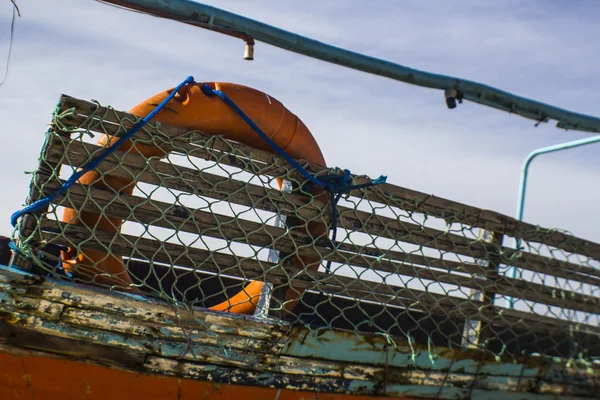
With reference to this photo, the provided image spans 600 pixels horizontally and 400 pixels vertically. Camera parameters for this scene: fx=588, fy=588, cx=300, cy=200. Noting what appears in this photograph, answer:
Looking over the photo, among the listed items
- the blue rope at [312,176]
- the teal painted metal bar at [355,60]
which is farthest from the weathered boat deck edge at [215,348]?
the teal painted metal bar at [355,60]

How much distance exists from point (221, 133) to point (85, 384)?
1.36 meters

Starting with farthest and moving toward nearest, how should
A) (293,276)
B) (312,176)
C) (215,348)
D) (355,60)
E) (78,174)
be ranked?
1. (355,60)
2. (312,176)
3. (293,276)
4. (215,348)
5. (78,174)

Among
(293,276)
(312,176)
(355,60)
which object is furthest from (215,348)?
(355,60)

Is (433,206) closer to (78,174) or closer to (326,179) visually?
(326,179)

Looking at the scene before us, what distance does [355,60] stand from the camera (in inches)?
144

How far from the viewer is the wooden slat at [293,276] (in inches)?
98.2

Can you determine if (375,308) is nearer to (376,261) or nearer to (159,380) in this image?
(376,261)

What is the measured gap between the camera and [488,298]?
349 cm

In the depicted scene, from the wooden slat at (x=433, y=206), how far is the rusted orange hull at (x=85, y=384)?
102 cm

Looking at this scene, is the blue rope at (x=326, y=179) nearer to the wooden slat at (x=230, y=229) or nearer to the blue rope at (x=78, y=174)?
the wooden slat at (x=230, y=229)

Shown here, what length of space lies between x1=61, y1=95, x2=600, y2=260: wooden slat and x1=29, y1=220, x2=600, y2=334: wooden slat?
0.45m

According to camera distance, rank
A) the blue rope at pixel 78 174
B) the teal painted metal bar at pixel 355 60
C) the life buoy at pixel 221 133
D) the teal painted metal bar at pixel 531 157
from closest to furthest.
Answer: the blue rope at pixel 78 174
the life buoy at pixel 221 133
the teal painted metal bar at pixel 355 60
the teal painted metal bar at pixel 531 157

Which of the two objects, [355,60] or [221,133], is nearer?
[221,133]

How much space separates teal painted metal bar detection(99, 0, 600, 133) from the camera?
317 cm
